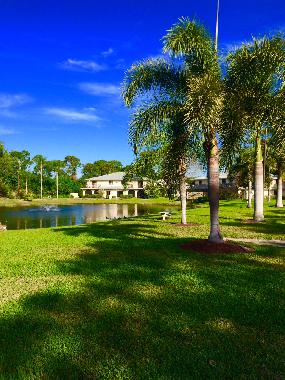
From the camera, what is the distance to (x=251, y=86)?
15.0 meters

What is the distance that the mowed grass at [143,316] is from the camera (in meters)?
5.66

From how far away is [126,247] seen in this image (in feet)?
53.9

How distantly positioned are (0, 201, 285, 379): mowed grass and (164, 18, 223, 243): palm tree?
3.92 meters

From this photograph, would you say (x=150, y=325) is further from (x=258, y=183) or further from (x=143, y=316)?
(x=258, y=183)

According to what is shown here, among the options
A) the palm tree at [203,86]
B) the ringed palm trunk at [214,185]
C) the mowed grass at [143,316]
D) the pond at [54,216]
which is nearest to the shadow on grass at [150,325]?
the mowed grass at [143,316]

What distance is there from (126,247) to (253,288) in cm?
758

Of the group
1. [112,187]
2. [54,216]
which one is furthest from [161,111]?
[112,187]

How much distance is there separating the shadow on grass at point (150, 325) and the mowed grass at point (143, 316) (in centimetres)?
2

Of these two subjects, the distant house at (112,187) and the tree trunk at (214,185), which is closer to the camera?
the tree trunk at (214,185)

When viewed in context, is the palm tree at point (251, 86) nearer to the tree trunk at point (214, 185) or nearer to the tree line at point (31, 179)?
the tree trunk at point (214, 185)

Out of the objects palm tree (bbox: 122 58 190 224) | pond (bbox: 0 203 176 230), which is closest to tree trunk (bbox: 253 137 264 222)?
palm tree (bbox: 122 58 190 224)

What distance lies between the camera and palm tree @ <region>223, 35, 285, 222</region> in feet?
48.5

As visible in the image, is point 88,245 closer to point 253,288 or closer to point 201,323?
point 253,288

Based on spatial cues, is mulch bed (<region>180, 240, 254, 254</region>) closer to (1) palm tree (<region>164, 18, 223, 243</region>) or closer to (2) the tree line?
(1) palm tree (<region>164, 18, 223, 243</region>)
